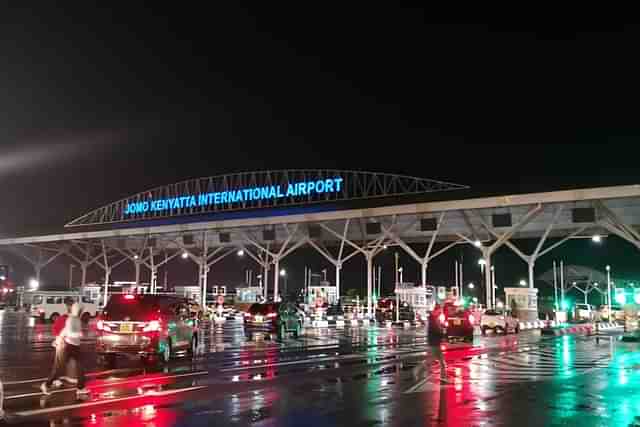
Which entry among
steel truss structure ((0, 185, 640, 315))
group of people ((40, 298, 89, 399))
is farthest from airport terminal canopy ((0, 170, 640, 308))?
group of people ((40, 298, 89, 399))

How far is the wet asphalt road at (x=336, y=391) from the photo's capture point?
8.78m

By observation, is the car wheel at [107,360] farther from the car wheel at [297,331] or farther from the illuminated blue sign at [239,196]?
the illuminated blue sign at [239,196]

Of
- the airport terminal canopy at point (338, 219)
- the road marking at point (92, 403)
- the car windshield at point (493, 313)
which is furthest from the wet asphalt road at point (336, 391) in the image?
the car windshield at point (493, 313)

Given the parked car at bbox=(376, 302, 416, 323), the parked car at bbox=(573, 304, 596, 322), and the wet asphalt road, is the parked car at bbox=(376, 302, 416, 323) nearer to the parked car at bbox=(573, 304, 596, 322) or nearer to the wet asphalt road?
the parked car at bbox=(573, 304, 596, 322)

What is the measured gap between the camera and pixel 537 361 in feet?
59.4

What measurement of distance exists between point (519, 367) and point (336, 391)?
23.0ft

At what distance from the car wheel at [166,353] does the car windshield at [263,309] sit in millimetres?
11471

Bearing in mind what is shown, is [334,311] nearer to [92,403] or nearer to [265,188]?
[265,188]

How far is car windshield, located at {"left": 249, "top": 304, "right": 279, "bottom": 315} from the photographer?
91.7ft

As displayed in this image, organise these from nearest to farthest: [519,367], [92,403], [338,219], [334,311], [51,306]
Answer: [92,403], [519,367], [338,219], [51,306], [334,311]

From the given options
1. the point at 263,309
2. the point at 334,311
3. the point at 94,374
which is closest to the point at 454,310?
the point at 263,309

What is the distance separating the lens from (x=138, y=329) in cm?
1545

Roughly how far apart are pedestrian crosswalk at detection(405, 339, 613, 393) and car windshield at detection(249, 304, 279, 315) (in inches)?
431

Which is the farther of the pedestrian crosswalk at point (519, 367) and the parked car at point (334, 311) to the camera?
the parked car at point (334, 311)
